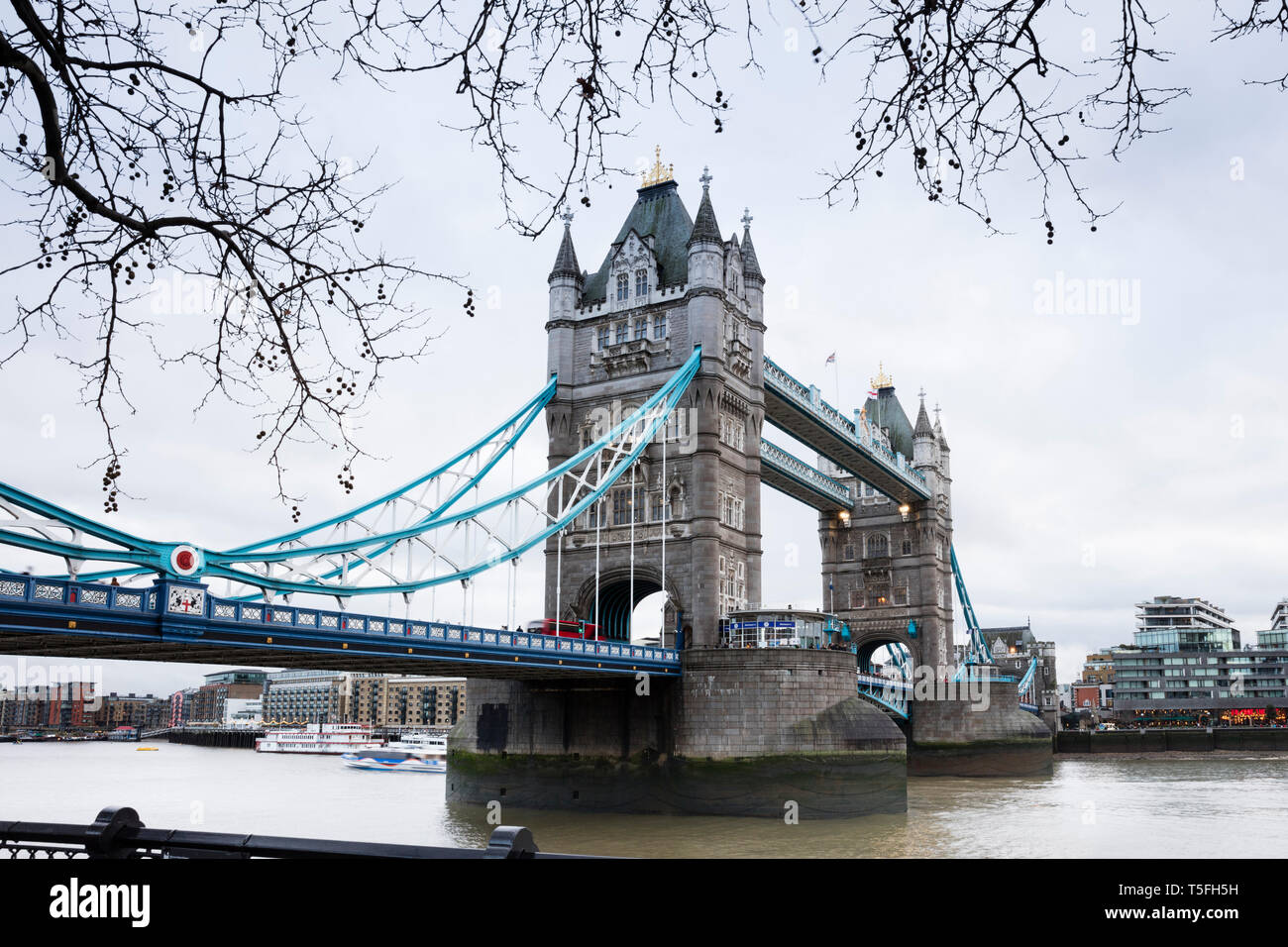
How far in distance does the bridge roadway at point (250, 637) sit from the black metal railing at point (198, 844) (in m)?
14.3

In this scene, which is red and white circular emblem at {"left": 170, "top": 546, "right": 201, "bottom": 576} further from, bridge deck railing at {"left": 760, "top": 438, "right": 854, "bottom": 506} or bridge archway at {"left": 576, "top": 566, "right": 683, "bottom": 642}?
bridge deck railing at {"left": 760, "top": 438, "right": 854, "bottom": 506}

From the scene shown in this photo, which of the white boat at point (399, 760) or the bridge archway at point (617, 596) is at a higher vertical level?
the bridge archway at point (617, 596)

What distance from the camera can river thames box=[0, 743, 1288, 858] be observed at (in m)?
25.3

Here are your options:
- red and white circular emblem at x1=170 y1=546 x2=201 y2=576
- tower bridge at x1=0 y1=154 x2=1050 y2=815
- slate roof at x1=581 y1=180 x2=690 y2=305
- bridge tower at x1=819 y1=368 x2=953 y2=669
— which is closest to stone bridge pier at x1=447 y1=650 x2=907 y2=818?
tower bridge at x1=0 y1=154 x2=1050 y2=815

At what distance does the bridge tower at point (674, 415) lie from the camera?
36.4m

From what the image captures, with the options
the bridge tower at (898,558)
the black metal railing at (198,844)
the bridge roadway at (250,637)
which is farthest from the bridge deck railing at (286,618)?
the bridge tower at (898,558)

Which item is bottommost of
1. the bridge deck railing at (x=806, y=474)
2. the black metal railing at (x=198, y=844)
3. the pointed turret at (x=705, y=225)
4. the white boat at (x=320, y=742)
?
the white boat at (x=320, y=742)

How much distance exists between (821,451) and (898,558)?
11.6 meters

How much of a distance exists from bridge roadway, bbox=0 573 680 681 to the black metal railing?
47.0 feet

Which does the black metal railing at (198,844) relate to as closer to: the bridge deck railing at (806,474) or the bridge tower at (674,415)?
the bridge tower at (674,415)

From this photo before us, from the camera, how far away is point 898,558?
60312mm

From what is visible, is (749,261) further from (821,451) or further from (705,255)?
(821,451)

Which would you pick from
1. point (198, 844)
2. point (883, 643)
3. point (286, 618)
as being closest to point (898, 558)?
point (883, 643)
